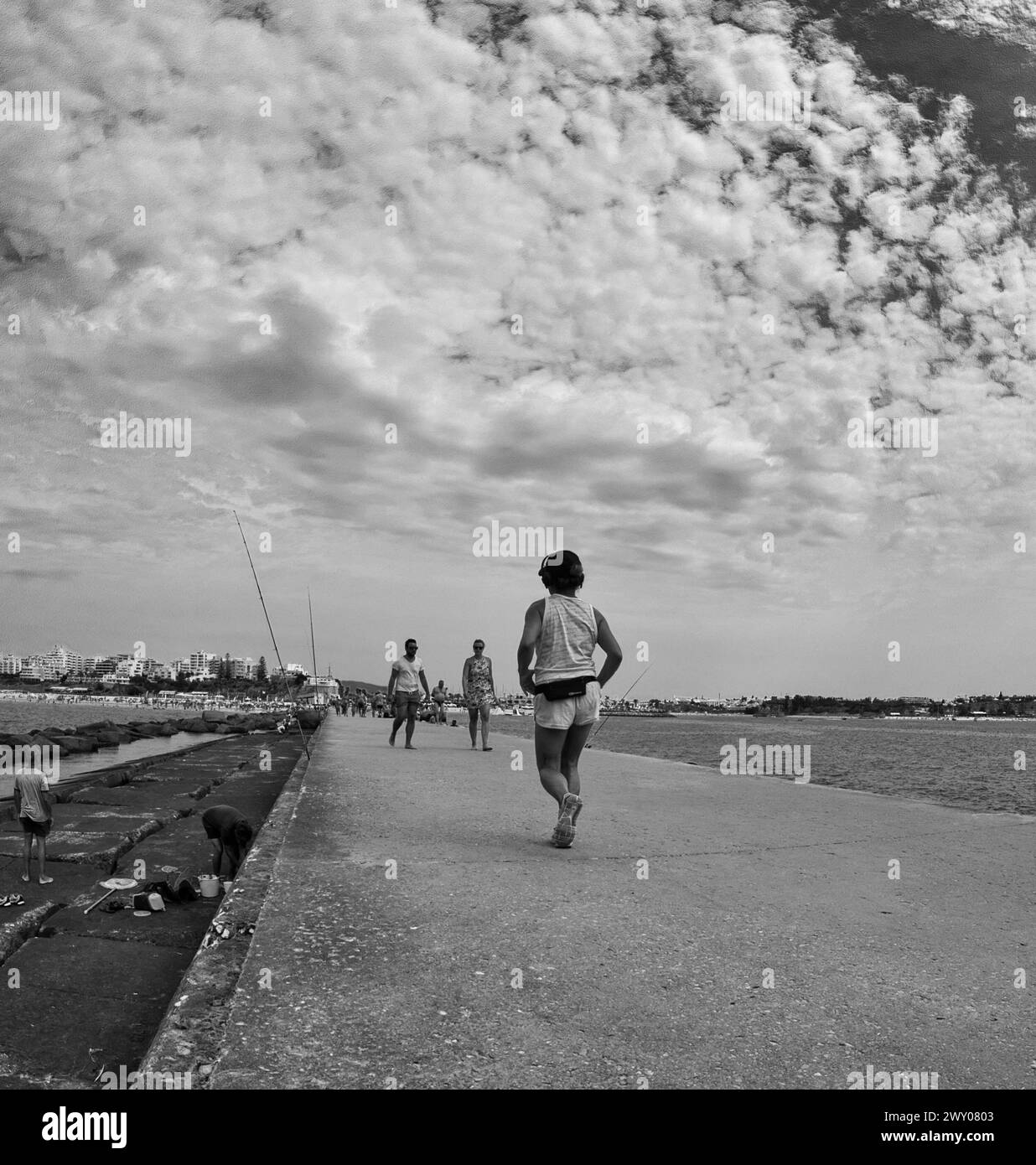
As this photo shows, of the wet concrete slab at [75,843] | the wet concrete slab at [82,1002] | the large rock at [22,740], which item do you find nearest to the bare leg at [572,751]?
the wet concrete slab at [82,1002]

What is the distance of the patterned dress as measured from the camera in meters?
12.5

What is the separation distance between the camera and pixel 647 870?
429 cm

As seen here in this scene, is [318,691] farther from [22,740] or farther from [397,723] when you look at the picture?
[397,723]

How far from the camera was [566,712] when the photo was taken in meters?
5.03

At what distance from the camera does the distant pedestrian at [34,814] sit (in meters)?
5.85

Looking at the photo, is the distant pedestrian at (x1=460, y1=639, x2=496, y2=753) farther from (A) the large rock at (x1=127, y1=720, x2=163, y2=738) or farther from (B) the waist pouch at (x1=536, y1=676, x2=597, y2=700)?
(A) the large rock at (x1=127, y1=720, x2=163, y2=738)

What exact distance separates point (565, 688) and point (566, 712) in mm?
141

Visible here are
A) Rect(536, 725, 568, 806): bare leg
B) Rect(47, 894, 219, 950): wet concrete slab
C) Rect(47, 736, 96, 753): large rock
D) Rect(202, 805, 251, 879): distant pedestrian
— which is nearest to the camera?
Rect(47, 894, 219, 950): wet concrete slab

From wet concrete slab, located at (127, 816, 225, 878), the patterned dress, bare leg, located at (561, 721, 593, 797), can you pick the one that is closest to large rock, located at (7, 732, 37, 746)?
the patterned dress

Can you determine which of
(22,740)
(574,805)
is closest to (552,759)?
(574,805)

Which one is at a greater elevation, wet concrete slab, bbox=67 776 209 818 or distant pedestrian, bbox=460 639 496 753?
distant pedestrian, bbox=460 639 496 753

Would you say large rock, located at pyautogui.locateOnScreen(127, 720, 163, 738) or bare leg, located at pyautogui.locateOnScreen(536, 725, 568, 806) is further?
large rock, located at pyautogui.locateOnScreen(127, 720, 163, 738)

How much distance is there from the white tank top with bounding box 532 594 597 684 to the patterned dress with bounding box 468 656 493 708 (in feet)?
24.0
